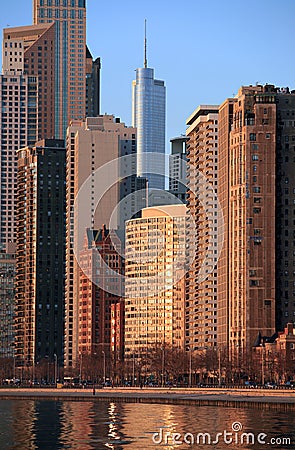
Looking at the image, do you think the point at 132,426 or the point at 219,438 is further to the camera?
the point at 132,426

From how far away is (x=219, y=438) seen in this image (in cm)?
11538

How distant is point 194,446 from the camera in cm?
10812

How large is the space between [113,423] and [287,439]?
2935cm

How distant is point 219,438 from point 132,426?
18768mm

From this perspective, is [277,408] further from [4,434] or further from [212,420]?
[4,434]

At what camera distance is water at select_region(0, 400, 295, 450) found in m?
112

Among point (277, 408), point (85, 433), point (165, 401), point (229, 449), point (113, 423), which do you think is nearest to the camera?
point (229, 449)

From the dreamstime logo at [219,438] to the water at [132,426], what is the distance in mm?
84

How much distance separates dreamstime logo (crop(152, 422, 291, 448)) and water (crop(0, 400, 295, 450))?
8 centimetres

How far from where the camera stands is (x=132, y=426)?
132375 mm

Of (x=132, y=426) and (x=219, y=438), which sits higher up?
(x=132, y=426)

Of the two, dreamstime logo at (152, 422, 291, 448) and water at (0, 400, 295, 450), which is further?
water at (0, 400, 295, 450)

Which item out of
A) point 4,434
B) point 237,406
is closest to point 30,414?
point 237,406

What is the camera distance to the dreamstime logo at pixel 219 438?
111338mm
